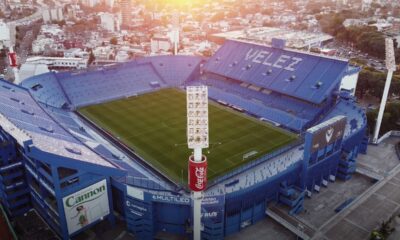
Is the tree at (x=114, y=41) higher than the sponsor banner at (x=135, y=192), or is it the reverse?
the tree at (x=114, y=41)

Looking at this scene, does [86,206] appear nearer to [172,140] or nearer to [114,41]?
[172,140]

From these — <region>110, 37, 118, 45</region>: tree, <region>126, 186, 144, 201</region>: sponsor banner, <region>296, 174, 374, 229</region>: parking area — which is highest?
<region>110, 37, 118, 45</region>: tree

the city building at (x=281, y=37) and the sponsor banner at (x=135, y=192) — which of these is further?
the city building at (x=281, y=37)

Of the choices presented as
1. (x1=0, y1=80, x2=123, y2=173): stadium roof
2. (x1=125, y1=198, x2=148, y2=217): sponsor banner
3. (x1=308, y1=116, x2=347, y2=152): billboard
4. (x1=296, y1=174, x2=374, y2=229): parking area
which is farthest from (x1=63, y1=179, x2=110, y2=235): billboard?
(x1=308, y1=116, x2=347, y2=152): billboard

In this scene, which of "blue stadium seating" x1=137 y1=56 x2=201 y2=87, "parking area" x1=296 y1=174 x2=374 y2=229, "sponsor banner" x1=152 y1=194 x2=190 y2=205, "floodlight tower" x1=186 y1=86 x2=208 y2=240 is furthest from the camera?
"blue stadium seating" x1=137 y1=56 x2=201 y2=87

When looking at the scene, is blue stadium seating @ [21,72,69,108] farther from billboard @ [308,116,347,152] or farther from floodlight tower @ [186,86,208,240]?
billboard @ [308,116,347,152]

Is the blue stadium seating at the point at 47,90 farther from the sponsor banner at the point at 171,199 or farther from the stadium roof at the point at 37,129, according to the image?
the sponsor banner at the point at 171,199

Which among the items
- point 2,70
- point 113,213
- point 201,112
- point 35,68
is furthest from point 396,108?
point 2,70

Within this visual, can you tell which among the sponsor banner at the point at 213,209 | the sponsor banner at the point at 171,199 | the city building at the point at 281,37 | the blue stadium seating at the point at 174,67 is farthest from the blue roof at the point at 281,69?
the city building at the point at 281,37
